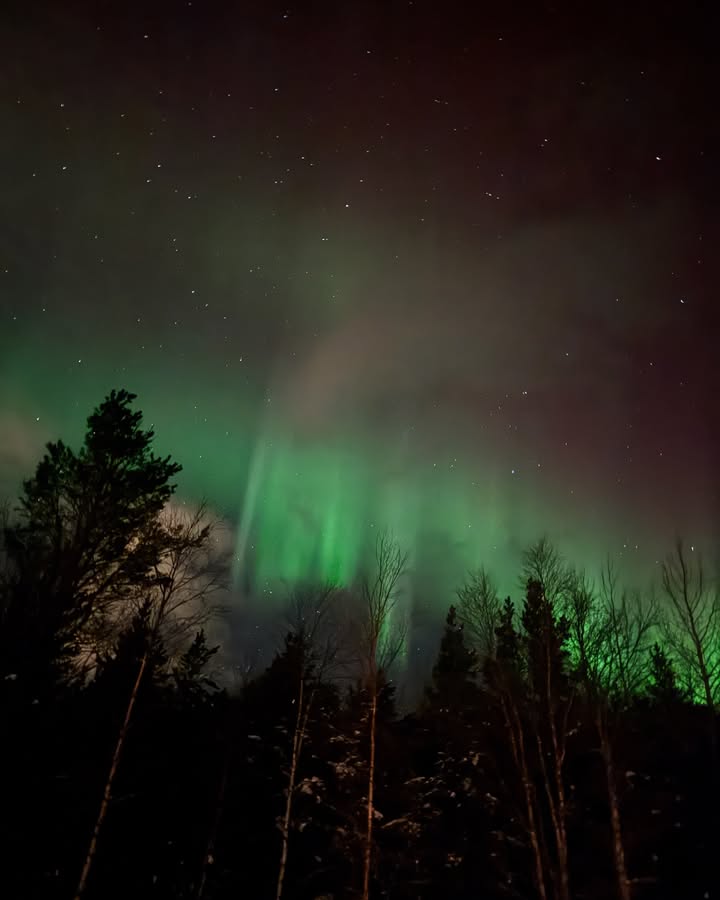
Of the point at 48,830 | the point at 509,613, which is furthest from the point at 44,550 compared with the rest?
the point at 509,613

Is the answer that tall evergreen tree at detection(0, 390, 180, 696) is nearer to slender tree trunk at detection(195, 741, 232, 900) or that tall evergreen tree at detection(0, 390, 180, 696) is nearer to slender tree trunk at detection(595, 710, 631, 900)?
slender tree trunk at detection(195, 741, 232, 900)

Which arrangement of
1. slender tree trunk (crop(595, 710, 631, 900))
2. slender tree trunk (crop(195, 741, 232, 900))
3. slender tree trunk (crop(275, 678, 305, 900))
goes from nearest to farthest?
slender tree trunk (crop(595, 710, 631, 900)) < slender tree trunk (crop(275, 678, 305, 900)) < slender tree trunk (crop(195, 741, 232, 900))

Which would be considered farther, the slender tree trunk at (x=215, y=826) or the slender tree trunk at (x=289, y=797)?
the slender tree trunk at (x=215, y=826)

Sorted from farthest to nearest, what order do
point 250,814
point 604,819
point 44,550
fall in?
1. point 250,814
2. point 604,819
3. point 44,550

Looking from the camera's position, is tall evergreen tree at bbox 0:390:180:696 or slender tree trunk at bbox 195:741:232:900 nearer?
tall evergreen tree at bbox 0:390:180:696

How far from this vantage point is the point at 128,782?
72.1 feet

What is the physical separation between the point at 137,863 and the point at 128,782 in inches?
114

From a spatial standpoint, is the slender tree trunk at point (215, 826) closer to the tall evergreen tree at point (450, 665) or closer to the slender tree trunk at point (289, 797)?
the slender tree trunk at point (289, 797)

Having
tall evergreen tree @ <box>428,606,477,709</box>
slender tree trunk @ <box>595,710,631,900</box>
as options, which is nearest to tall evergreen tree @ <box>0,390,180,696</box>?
slender tree trunk @ <box>595,710,631,900</box>

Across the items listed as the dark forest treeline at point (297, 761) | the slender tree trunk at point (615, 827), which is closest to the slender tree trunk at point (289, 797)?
the dark forest treeline at point (297, 761)

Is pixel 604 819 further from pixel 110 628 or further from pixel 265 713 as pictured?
pixel 110 628

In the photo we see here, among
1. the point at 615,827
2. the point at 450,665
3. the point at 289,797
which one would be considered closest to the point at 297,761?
the point at 289,797

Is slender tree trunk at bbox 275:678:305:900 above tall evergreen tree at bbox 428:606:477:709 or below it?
below

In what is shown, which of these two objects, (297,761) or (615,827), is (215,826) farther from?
(615,827)
